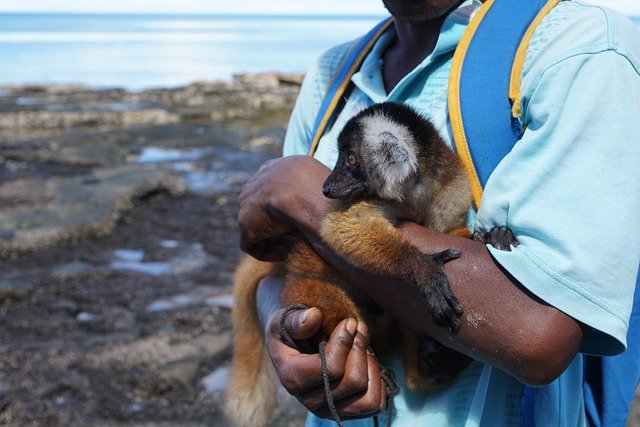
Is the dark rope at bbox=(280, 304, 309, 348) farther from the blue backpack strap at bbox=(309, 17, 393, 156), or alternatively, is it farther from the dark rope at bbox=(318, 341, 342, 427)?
the blue backpack strap at bbox=(309, 17, 393, 156)

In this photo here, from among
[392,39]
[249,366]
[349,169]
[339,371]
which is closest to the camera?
[339,371]

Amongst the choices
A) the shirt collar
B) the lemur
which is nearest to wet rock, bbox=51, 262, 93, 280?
the lemur

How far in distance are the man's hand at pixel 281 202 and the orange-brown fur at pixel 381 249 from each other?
0.06m

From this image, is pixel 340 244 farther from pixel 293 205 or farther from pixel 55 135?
pixel 55 135

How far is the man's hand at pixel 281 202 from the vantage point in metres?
1.79

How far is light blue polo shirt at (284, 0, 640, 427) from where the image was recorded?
130cm

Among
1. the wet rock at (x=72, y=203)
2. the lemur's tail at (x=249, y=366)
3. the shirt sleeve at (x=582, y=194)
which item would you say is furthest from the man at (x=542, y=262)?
the wet rock at (x=72, y=203)

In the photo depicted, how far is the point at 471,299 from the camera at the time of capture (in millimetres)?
1419

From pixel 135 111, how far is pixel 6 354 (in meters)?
11.6

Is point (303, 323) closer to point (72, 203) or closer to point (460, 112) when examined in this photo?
point (460, 112)

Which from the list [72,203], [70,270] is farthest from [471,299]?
[72,203]

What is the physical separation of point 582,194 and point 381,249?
19.6 inches

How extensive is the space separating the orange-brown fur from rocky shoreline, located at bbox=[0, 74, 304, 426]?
2.37 m

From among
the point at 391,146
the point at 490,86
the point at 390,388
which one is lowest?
the point at 390,388
